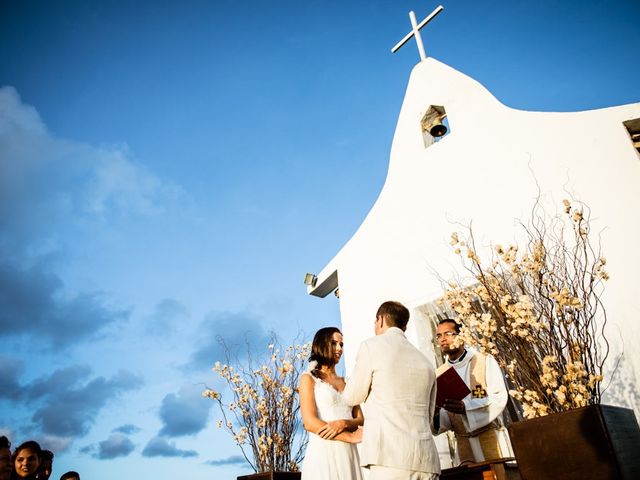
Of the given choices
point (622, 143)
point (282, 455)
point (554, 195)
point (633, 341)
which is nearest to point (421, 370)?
point (282, 455)

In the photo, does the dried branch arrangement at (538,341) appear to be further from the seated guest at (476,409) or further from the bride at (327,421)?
the bride at (327,421)

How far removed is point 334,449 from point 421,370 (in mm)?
791

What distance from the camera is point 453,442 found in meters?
4.51

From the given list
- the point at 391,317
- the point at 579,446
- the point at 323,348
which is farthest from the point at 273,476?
the point at 579,446

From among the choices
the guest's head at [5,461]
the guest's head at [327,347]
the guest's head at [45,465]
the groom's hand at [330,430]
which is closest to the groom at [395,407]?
the groom's hand at [330,430]

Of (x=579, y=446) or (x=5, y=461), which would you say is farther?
(x=5, y=461)

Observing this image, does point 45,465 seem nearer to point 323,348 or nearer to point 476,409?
point 323,348

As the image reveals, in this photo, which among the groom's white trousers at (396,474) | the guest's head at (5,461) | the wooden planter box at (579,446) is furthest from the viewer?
the guest's head at (5,461)

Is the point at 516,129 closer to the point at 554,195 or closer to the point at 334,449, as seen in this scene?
the point at 554,195

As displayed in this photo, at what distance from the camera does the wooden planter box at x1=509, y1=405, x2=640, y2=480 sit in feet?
7.15

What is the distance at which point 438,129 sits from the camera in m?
6.35

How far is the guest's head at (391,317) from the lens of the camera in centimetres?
252

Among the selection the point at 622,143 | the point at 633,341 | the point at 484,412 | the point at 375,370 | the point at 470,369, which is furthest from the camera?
the point at 622,143

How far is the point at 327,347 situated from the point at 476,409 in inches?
62.5
